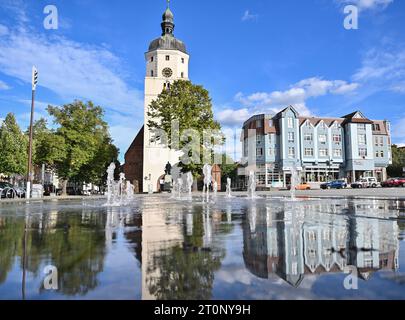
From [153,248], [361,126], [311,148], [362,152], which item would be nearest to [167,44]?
[311,148]

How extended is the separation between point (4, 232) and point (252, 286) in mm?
6114

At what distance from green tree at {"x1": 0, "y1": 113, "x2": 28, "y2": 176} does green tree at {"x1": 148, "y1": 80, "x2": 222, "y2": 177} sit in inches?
714

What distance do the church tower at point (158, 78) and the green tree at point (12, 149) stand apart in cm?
1911

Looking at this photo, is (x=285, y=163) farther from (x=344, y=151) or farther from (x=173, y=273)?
(x=173, y=273)

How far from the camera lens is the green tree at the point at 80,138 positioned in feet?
133

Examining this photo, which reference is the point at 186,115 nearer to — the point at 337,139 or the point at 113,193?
the point at 113,193

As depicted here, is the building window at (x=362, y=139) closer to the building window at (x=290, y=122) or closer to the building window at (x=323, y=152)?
the building window at (x=323, y=152)

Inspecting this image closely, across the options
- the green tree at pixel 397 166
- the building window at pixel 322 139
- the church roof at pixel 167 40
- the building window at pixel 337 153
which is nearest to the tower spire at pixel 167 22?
the church roof at pixel 167 40

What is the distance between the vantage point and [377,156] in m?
66.9

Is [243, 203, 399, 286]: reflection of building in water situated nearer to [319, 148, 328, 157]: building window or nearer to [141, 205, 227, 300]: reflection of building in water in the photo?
[141, 205, 227, 300]: reflection of building in water

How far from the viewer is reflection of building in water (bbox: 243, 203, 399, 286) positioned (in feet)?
12.3
